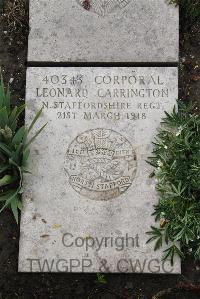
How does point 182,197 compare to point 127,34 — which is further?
point 127,34

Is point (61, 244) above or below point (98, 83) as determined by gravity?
below

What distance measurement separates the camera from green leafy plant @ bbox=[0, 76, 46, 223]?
154 inches

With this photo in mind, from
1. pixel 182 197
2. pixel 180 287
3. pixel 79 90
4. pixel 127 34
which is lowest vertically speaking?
pixel 180 287

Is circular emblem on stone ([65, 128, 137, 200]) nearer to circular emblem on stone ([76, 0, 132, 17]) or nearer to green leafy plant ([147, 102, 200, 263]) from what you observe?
green leafy plant ([147, 102, 200, 263])

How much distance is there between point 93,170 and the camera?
405 cm

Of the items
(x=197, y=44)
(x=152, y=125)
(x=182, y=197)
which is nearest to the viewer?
(x=182, y=197)

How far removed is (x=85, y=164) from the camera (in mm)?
4066

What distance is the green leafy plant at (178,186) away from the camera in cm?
384

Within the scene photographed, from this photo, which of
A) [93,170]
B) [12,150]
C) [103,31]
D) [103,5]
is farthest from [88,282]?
[103,5]

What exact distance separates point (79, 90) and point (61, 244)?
1179 millimetres

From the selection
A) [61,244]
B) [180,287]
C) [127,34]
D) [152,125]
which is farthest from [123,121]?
[180,287]

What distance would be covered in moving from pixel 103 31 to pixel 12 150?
120cm

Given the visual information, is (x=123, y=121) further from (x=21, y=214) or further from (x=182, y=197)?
(x=21, y=214)

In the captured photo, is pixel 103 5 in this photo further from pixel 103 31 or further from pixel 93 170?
pixel 93 170
